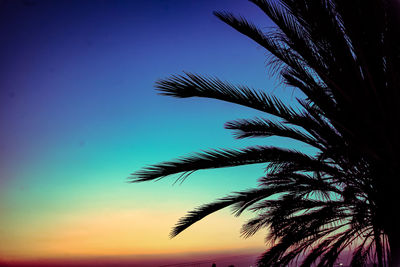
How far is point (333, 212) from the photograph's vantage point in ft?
19.4

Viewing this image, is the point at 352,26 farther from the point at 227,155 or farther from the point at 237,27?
the point at 227,155

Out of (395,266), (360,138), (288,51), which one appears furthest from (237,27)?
(395,266)

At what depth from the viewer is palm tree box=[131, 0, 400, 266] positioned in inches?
159

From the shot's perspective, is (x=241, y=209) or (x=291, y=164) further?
(x=241, y=209)

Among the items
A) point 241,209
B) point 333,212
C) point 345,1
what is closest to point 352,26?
point 345,1

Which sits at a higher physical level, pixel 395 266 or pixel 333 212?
pixel 333 212

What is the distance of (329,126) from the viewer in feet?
16.8

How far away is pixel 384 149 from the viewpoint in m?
4.23

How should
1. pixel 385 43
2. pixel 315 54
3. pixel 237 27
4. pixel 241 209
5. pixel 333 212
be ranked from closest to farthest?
pixel 385 43 < pixel 315 54 < pixel 237 27 < pixel 333 212 < pixel 241 209

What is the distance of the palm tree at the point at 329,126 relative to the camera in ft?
13.3

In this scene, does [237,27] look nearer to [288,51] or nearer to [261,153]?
[288,51]

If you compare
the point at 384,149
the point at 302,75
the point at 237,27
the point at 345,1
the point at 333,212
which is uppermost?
the point at 237,27

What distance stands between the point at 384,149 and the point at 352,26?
5.35 feet

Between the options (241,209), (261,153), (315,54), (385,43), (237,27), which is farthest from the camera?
(241,209)
